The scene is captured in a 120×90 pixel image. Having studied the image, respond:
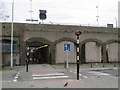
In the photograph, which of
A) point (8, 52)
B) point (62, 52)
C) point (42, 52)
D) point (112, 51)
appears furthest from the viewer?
point (42, 52)

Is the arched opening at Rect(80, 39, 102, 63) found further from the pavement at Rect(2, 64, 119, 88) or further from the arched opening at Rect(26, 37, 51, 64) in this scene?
the pavement at Rect(2, 64, 119, 88)

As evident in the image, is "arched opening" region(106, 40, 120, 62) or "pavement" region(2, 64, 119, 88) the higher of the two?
"arched opening" region(106, 40, 120, 62)

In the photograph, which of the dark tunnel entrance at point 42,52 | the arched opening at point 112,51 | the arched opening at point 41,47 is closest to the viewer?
the arched opening at point 41,47

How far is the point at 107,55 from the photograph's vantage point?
34312mm

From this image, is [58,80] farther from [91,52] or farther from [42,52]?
[42,52]

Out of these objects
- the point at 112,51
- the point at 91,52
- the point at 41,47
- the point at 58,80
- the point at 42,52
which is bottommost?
the point at 58,80

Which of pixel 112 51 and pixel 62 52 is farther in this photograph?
pixel 112 51

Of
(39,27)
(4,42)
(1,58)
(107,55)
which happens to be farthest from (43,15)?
(107,55)

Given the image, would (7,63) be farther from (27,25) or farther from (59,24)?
(59,24)

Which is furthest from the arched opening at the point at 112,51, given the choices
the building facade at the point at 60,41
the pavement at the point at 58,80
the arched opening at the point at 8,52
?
the pavement at the point at 58,80

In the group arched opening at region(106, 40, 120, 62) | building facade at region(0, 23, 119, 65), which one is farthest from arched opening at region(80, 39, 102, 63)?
arched opening at region(106, 40, 120, 62)

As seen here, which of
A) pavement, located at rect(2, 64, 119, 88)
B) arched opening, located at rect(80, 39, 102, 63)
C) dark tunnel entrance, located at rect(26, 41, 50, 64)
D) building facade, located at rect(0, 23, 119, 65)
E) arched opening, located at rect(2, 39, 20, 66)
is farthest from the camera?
arched opening, located at rect(80, 39, 102, 63)

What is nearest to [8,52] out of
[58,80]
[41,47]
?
[41,47]

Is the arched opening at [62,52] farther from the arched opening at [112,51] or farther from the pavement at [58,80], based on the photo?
the pavement at [58,80]
